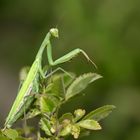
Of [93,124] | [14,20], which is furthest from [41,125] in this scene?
[14,20]

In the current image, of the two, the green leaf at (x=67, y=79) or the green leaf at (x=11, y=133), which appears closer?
the green leaf at (x=11, y=133)

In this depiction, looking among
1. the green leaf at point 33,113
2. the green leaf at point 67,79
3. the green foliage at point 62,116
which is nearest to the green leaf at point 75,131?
→ the green foliage at point 62,116

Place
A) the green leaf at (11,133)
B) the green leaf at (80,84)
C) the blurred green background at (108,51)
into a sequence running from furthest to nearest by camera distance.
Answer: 1. the blurred green background at (108,51)
2. the green leaf at (80,84)
3. the green leaf at (11,133)

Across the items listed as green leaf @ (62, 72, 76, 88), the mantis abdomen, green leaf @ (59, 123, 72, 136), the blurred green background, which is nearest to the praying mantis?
the mantis abdomen

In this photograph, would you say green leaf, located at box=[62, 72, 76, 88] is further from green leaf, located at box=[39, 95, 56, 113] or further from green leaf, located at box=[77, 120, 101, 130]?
green leaf, located at box=[77, 120, 101, 130]

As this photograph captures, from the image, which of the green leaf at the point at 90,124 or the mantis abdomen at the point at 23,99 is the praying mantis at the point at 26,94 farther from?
the green leaf at the point at 90,124

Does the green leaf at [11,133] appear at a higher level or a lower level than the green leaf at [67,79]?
lower

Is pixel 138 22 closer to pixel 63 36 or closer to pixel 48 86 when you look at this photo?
pixel 63 36

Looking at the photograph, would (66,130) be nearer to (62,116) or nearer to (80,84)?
(62,116)

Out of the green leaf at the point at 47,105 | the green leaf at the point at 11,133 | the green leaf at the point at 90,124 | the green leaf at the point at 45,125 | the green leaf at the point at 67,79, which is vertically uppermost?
the green leaf at the point at 67,79

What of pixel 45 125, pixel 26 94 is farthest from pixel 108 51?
pixel 45 125
